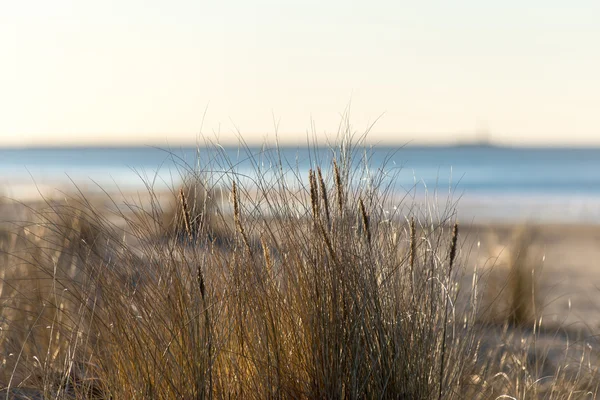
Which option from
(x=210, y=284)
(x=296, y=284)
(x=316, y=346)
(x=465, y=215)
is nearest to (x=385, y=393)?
(x=316, y=346)

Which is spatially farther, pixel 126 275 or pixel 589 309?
pixel 589 309

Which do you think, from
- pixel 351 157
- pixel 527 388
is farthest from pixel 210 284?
pixel 527 388

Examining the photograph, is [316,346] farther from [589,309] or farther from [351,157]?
[589,309]

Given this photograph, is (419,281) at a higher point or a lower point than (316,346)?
higher

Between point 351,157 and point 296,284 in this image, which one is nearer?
point 296,284

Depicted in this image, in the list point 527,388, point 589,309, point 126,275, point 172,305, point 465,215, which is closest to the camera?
point 172,305

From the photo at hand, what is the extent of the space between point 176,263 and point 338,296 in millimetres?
528

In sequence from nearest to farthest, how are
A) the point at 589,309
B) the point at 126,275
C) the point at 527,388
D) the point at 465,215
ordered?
the point at 126,275, the point at 527,388, the point at 589,309, the point at 465,215

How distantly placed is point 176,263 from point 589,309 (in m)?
5.66

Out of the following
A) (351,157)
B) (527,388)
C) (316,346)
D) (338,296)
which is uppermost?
(351,157)

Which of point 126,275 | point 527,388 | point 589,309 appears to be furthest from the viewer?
point 589,309

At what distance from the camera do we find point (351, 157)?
2.71 m

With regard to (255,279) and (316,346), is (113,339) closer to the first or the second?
(255,279)

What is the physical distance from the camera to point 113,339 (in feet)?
8.28
